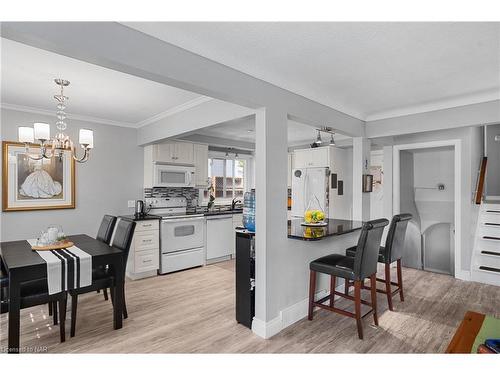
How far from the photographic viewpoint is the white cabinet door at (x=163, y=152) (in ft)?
15.3

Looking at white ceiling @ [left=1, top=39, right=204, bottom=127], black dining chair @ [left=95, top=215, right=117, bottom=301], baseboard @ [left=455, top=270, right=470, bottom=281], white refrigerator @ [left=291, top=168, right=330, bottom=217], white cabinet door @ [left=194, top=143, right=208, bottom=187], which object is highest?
white ceiling @ [left=1, top=39, right=204, bottom=127]

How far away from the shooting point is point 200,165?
209 inches

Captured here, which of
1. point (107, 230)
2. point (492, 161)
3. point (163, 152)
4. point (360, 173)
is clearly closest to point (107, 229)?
point (107, 230)

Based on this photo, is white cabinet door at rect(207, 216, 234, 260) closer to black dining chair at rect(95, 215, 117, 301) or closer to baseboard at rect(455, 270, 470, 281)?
black dining chair at rect(95, 215, 117, 301)

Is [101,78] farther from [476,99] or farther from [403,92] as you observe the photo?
[476,99]

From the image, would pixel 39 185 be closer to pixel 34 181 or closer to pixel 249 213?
pixel 34 181

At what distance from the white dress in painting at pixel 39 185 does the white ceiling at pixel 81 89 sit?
2.85ft

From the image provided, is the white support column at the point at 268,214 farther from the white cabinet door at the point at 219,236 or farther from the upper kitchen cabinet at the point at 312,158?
the upper kitchen cabinet at the point at 312,158

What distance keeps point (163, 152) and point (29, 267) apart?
2.82 metres

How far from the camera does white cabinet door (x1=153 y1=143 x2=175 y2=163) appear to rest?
4.67 meters

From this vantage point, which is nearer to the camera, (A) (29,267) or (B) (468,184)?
(A) (29,267)

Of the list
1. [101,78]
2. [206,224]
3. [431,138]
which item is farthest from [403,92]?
[206,224]

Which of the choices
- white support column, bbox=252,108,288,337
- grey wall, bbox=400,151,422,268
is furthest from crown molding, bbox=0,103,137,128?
grey wall, bbox=400,151,422,268

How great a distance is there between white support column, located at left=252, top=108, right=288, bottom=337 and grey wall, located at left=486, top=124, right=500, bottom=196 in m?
3.80
